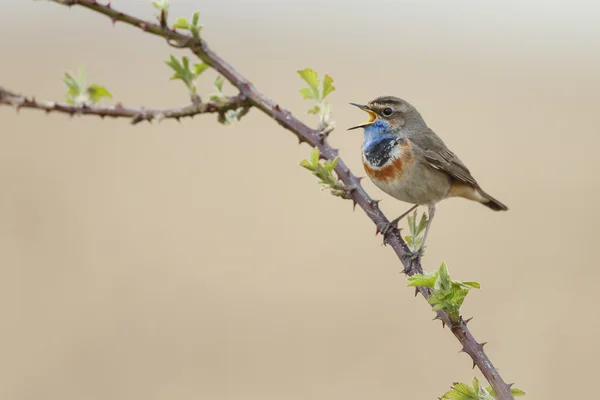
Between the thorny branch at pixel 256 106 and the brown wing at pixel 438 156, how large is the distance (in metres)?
2.02

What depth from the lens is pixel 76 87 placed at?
2430 millimetres

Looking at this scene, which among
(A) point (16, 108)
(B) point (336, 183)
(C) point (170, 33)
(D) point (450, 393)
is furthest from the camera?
(B) point (336, 183)

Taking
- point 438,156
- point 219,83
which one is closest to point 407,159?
point 438,156

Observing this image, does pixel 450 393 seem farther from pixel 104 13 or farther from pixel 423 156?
pixel 423 156

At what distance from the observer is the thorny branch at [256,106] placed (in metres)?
1.98

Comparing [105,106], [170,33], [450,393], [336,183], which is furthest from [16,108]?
[450,393]

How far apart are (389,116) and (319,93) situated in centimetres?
182

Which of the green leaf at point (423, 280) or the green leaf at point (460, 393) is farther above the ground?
the green leaf at point (423, 280)

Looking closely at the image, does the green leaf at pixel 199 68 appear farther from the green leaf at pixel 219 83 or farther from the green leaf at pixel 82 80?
the green leaf at pixel 82 80

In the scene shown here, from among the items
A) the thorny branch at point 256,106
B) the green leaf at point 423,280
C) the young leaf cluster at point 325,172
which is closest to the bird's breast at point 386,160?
the thorny branch at point 256,106

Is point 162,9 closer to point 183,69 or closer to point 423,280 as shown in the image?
point 183,69

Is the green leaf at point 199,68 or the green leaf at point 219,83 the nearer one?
the green leaf at point 199,68

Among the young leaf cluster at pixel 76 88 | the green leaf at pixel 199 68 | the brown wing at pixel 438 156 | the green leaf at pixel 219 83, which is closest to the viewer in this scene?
the young leaf cluster at pixel 76 88

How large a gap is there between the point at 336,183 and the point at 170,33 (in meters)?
0.76
